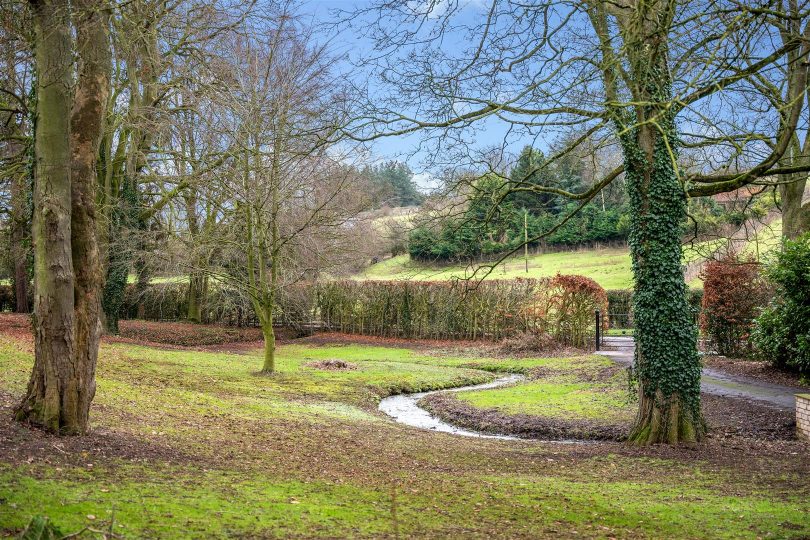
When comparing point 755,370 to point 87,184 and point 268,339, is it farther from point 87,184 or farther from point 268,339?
point 87,184

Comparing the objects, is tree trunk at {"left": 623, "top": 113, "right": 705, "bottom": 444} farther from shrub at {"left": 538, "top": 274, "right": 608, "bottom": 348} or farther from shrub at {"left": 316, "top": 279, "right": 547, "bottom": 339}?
shrub at {"left": 316, "top": 279, "right": 547, "bottom": 339}

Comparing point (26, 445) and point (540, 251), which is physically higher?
point (540, 251)

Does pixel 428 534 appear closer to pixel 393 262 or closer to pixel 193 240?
pixel 193 240

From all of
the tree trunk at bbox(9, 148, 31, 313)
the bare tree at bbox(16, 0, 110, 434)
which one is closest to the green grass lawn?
the bare tree at bbox(16, 0, 110, 434)

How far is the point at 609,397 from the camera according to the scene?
1459cm

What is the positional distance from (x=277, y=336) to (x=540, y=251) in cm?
2692

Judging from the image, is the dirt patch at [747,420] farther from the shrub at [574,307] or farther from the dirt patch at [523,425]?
the shrub at [574,307]

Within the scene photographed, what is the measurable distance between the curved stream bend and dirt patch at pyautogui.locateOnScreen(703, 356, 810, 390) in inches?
227

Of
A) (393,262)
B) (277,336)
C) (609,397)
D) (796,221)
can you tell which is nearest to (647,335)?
(609,397)

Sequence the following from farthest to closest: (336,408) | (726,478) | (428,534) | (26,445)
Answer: (336,408) < (726,478) < (26,445) < (428,534)

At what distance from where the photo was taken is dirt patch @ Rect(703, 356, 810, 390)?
1554 cm

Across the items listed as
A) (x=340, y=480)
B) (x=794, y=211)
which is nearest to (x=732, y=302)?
(x=794, y=211)

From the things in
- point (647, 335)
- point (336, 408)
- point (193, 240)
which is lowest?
point (336, 408)

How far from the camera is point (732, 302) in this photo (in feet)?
66.2
